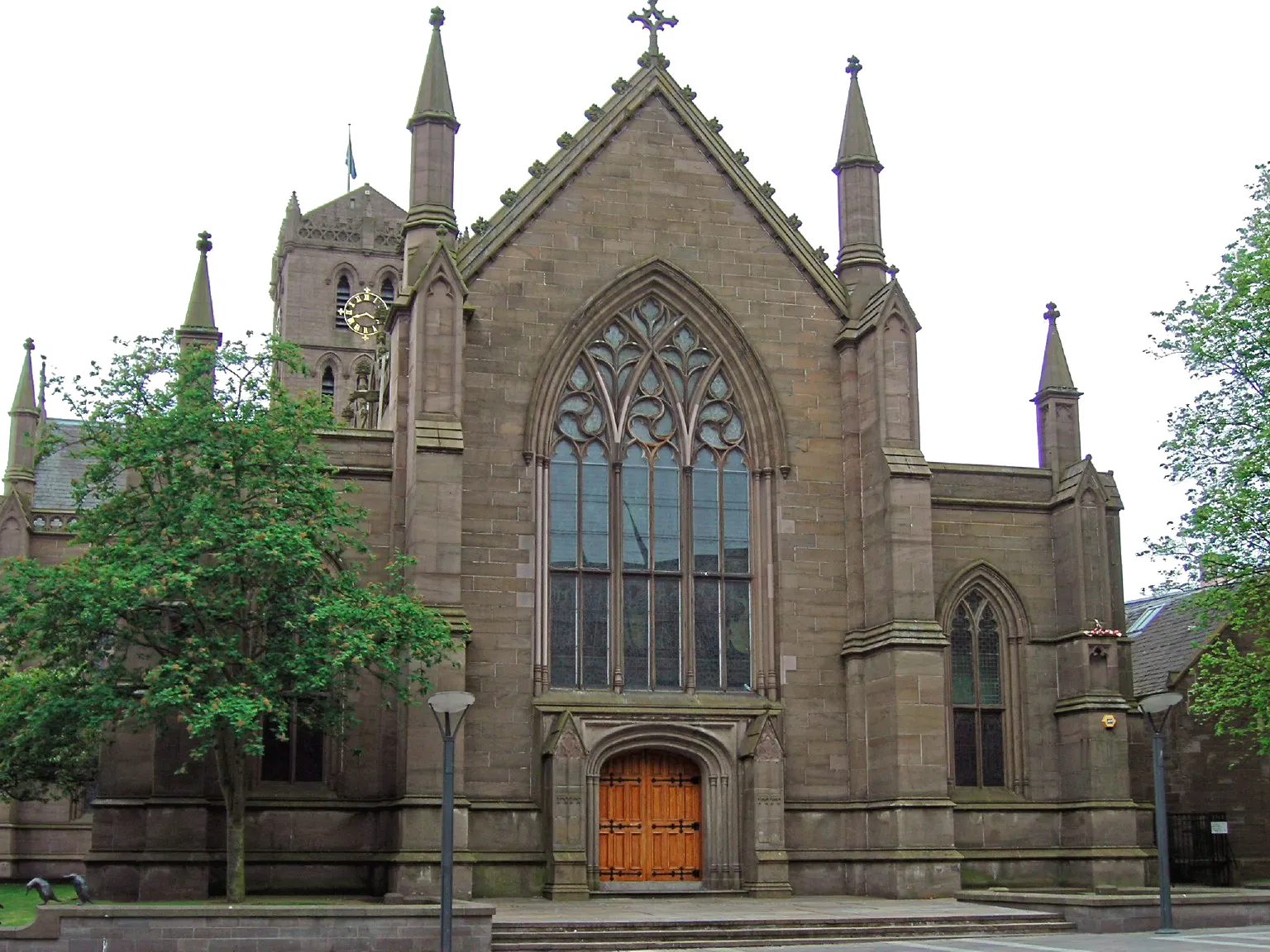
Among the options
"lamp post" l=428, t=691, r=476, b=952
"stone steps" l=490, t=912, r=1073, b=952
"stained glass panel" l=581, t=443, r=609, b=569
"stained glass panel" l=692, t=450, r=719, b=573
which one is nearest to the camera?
"lamp post" l=428, t=691, r=476, b=952

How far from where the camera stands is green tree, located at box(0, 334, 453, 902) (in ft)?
87.0

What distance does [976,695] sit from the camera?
34.9 meters

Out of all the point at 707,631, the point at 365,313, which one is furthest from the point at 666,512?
the point at 365,313

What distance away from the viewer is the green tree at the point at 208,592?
26531 mm

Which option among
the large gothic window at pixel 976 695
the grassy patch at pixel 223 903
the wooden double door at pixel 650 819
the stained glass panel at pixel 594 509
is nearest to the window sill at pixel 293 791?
the grassy patch at pixel 223 903

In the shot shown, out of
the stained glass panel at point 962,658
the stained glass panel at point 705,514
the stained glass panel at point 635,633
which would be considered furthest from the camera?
the stained glass panel at point 962,658

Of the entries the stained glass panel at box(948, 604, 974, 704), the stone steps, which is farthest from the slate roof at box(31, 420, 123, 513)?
the stone steps

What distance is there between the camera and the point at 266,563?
27562 mm

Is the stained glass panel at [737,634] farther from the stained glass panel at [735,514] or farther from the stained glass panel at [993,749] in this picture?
the stained glass panel at [993,749]

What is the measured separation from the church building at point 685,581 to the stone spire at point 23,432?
20.5 meters

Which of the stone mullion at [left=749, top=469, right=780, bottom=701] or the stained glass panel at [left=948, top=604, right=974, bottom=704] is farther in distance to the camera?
the stained glass panel at [left=948, top=604, right=974, bottom=704]

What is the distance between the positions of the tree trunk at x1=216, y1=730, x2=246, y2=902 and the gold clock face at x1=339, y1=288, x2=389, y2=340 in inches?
670

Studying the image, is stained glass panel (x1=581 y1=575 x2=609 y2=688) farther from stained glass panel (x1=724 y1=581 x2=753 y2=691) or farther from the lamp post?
the lamp post

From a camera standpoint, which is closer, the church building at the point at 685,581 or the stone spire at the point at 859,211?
the church building at the point at 685,581
